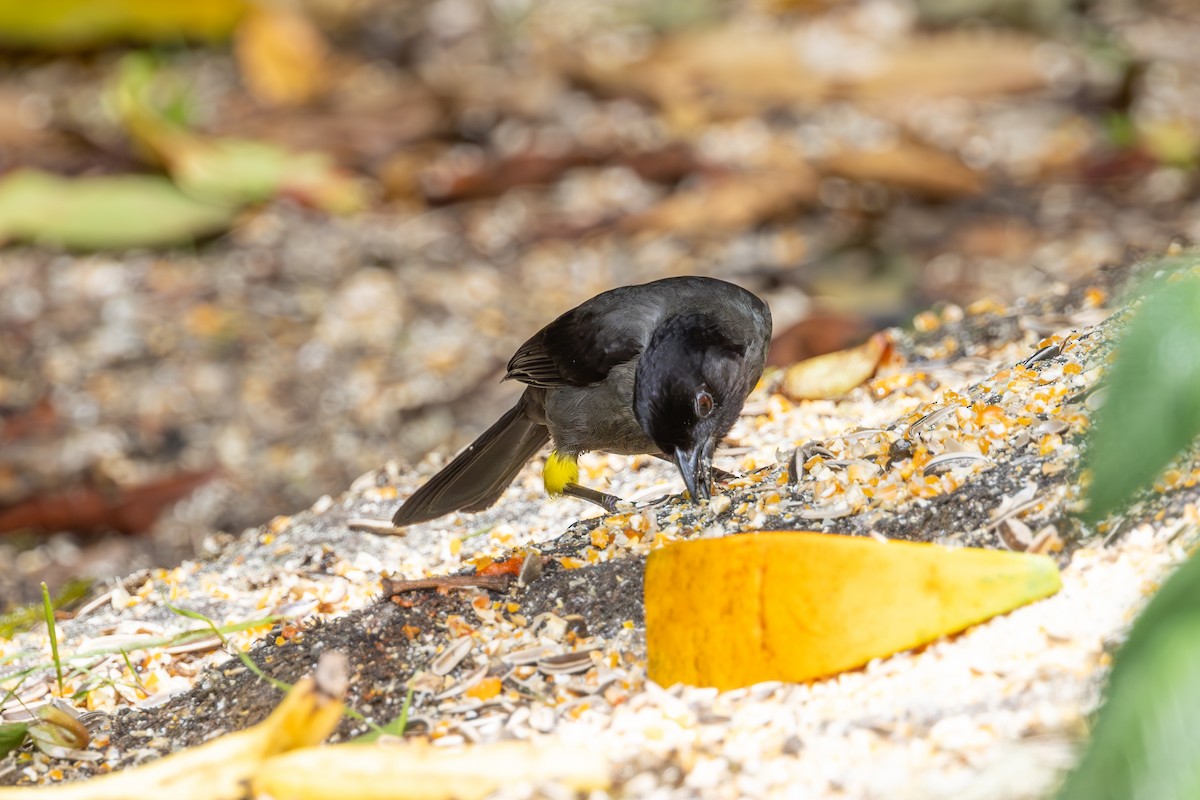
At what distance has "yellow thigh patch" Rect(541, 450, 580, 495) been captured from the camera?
13.6 ft

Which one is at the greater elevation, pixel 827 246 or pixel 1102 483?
pixel 1102 483

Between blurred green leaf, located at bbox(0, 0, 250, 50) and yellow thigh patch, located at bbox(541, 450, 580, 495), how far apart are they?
22.9 ft

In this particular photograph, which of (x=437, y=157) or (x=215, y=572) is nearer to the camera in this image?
(x=215, y=572)

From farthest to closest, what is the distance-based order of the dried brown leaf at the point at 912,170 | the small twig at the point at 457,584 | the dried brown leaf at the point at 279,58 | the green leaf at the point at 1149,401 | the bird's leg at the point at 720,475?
the dried brown leaf at the point at 279,58 < the dried brown leaf at the point at 912,170 < the bird's leg at the point at 720,475 < the small twig at the point at 457,584 < the green leaf at the point at 1149,401

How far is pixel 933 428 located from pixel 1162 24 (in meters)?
8.24

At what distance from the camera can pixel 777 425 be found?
429cm

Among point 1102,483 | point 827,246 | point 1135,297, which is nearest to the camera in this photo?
point 1102,483

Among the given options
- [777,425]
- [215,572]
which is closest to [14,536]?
[215,572]

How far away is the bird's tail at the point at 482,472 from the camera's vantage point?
405 cm

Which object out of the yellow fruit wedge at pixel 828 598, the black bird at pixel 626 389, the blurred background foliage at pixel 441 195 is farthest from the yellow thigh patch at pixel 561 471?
the yellow fruit wedge at pixel 828 598

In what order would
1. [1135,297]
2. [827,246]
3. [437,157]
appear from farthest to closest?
[437,157]
[827,246]
[1135,297]

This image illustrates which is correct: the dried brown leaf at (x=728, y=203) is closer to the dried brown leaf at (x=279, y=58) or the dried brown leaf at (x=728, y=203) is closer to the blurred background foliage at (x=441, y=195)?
the blurred background foliage at (x=441, y=195)

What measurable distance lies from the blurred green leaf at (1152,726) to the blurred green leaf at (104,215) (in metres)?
7.17

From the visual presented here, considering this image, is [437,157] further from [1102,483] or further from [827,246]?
[1102,483]
